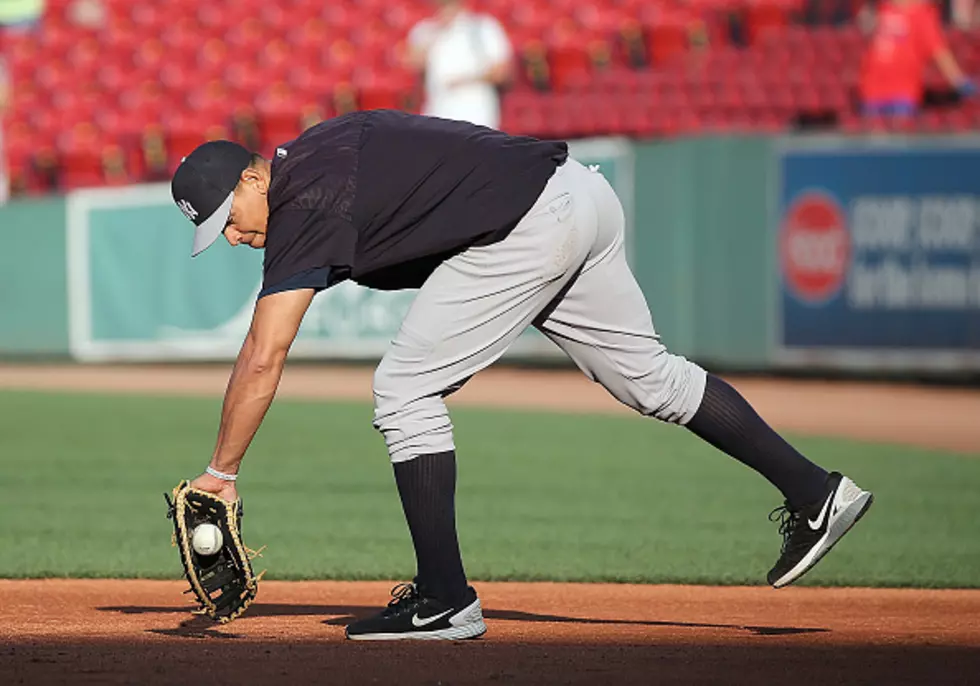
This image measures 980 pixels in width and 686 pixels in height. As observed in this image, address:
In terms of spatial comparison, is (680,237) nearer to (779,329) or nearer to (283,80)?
(779,329)

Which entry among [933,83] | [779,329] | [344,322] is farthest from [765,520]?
[933,83]

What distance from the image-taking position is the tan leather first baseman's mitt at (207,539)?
417 cm

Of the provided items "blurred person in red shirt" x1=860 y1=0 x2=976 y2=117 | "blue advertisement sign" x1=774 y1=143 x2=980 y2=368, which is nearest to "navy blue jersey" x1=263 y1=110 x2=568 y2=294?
"blue advertisement sign" x1=774 y1=143 x2=980 y2=368

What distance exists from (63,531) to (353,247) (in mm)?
3069

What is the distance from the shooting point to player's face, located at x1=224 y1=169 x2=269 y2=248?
13.2 feet

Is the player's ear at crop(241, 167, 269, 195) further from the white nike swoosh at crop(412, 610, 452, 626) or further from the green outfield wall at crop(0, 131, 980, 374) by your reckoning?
the green outfield wall at crop(0, 131, 980, 374)

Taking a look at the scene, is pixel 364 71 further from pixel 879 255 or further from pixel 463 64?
pixel 879 255

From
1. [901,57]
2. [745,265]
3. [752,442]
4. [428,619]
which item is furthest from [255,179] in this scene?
[901,57]

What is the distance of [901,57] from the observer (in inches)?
522

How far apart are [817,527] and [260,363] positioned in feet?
4.90

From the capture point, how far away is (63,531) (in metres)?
6.56

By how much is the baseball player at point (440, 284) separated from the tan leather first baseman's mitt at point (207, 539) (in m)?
0.04

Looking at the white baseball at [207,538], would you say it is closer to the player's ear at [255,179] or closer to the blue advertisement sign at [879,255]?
the player's ear at [255,179]

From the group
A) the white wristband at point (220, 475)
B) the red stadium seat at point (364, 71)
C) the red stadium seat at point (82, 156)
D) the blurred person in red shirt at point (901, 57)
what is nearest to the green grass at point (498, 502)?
the white wristband at point (220, 475)
